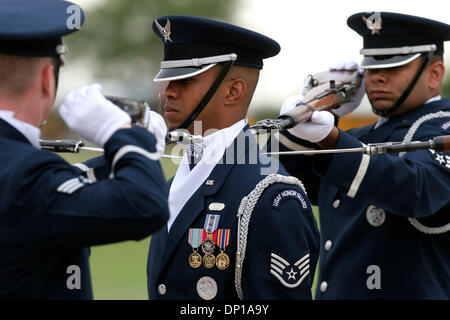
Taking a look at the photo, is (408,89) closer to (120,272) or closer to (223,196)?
(223,196)

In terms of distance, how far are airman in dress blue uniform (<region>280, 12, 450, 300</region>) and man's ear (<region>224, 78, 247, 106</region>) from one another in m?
0.50

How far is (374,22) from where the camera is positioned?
470cm

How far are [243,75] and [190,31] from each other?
0.32m

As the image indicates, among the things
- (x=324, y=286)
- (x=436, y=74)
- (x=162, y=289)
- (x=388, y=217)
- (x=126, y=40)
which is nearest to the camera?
(x=162, y=289)

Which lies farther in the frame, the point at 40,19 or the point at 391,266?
the point at 391,266

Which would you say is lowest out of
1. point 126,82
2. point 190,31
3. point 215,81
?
point 126,82

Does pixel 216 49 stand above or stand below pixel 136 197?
above

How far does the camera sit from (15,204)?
2.53m

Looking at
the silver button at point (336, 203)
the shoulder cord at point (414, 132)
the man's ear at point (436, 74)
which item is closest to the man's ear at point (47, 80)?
the shoulder cord at point (414, 132)

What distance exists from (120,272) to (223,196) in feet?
25.4

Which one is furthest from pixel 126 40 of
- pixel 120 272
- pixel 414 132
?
pixel 414 132

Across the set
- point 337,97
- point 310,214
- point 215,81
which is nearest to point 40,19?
point 215,81

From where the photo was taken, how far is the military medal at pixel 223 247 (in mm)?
3344

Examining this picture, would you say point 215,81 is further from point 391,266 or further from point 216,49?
point 391,266
